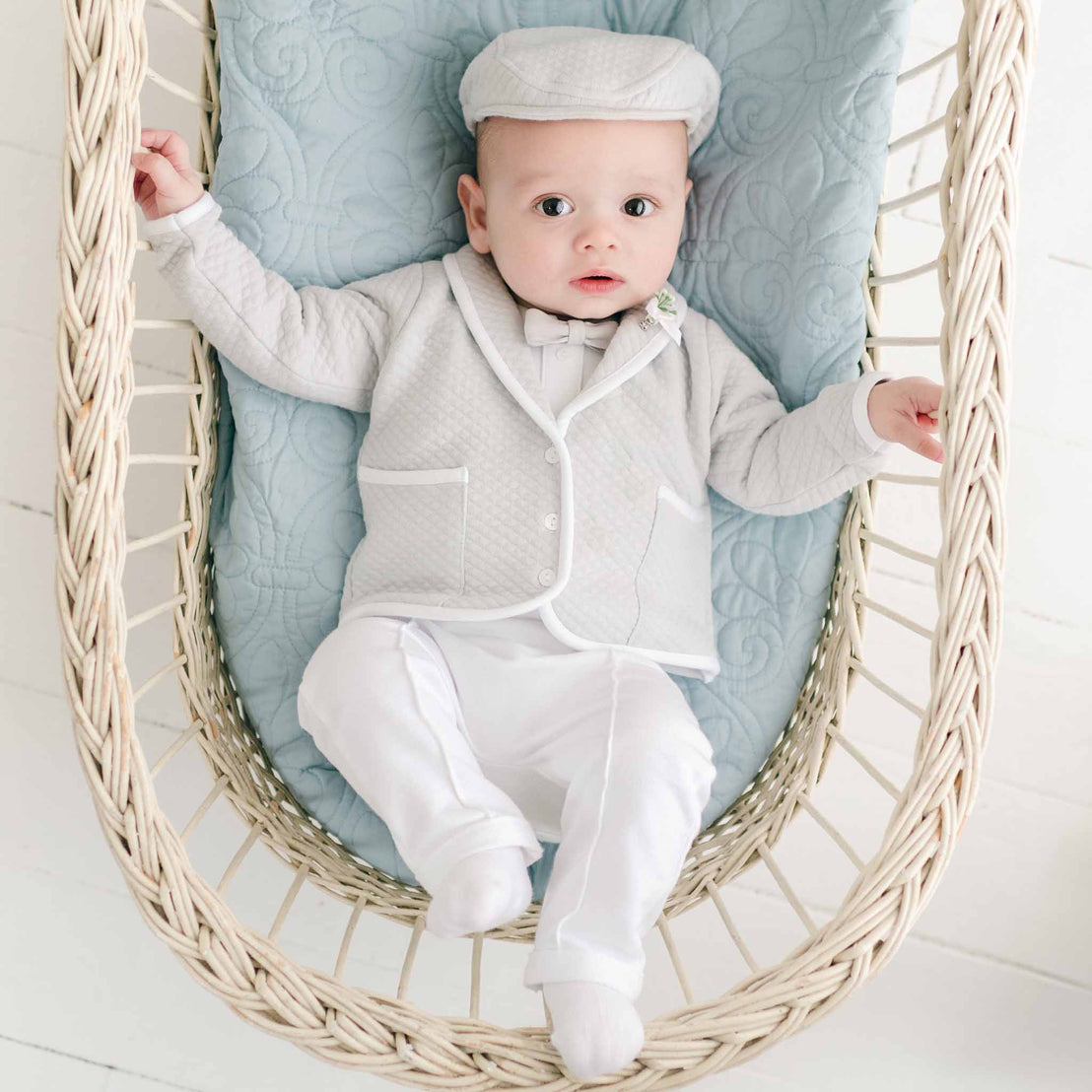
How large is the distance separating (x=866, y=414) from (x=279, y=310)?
1.89 ft

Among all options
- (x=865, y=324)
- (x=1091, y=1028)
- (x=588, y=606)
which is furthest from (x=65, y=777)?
(x=1091, y=1028)

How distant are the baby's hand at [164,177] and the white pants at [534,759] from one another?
16.8 inches

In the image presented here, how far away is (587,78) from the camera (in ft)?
3.48

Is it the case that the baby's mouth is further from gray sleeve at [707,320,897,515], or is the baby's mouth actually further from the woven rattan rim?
the woven rattan rim

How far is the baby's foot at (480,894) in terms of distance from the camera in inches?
35.7

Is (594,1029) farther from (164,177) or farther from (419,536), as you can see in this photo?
(164,177)

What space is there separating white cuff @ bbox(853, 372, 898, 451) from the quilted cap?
33cm

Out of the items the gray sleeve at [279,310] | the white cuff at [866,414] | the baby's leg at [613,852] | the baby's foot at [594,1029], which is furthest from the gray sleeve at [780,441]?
→ the baby's foot at [594,1029]

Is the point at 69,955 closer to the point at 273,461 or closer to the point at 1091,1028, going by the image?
the point at 273,461

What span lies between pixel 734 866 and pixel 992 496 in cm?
49

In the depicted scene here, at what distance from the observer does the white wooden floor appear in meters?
1.33

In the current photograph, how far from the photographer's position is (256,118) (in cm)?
114

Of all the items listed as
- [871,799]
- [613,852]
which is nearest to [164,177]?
[613,852]

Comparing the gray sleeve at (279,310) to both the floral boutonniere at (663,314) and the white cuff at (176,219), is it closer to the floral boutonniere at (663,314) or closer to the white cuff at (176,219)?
the white cuff at (176,219)
